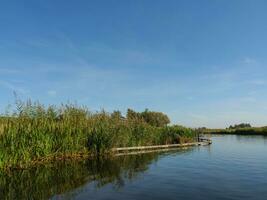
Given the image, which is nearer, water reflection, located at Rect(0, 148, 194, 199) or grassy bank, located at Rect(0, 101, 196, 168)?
water reflection, located at Rect(0, 148, 194, 199)

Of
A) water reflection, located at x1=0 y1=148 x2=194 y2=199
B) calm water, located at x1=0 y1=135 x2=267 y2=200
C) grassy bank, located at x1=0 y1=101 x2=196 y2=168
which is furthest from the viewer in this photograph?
grassy bank, located at x1=0 y1=101 x2=196 y2=168

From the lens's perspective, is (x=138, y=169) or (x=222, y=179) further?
(x=138, y=169)

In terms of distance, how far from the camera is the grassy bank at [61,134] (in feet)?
70.0

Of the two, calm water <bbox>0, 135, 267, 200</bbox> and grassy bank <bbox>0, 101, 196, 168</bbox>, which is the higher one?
grassy bank <bbox>0, 101, 196, 168</bbox>

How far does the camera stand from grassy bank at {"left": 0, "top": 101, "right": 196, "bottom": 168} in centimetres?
2134

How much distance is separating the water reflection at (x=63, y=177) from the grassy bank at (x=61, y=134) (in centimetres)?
123

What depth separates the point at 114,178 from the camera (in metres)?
18.9

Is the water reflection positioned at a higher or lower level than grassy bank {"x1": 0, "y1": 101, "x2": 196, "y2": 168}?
lower

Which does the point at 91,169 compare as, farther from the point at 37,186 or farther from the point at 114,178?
the point at 37,186

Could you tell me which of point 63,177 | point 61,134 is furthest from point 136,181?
point 61,134

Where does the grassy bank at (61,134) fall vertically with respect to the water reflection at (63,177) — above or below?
above

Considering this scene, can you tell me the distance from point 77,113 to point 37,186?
52.5 feet

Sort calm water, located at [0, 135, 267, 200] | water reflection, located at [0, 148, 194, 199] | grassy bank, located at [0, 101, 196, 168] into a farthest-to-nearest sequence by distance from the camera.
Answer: grassy bank, located at [0, 101, 196, 168], water reflection, located at [0, 148, 194, 199], calm water, located at [0, 135, 267, 200]

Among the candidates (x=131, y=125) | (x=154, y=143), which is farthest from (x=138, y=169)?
(x=154, y=143)
